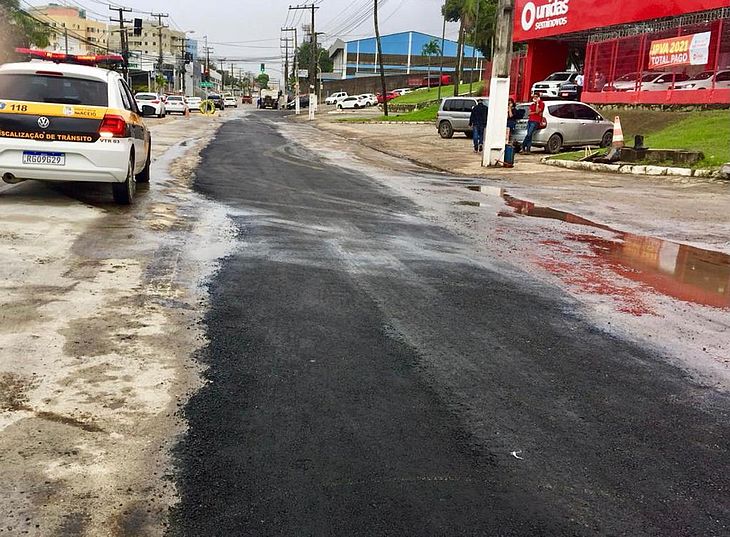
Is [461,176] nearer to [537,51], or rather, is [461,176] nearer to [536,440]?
[536,440]

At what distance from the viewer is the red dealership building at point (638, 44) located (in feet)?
83.8

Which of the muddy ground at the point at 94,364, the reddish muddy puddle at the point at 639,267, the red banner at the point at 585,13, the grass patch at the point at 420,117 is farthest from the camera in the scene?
the grass patch at the point at 420,117

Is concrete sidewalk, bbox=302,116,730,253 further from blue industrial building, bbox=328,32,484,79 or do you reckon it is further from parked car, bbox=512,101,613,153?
blue industrial building, bbox=328,32,484,79

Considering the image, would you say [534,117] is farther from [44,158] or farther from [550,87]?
[44,158]

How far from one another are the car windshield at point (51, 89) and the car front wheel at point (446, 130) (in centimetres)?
2464

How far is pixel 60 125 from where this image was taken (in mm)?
9094

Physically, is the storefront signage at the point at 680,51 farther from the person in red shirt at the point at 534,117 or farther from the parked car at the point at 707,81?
the person in red shirt at the point at 534,117

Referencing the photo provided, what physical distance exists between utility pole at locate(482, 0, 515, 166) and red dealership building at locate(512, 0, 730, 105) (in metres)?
9.52

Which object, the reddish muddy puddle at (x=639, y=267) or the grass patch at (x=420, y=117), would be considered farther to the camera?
the grass patch at (x=420, y=117)

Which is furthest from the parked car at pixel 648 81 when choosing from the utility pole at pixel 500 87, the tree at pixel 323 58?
the tree at pixel 323 58

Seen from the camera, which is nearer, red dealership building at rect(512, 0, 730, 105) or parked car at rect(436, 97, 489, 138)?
red dealership building at rect(512, 0, 730, 105)

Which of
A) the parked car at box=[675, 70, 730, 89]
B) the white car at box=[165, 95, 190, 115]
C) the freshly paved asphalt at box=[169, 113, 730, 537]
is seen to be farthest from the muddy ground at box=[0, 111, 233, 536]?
the white car at box=[165, 95, 190, 115]

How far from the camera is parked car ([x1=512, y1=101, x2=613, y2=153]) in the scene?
24125 mm

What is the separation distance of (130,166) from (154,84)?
104146 mm
